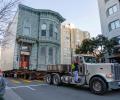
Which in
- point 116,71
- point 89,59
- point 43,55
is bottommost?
point 116,71

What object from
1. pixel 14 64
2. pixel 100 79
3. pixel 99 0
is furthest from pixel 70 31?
pixel 100 79

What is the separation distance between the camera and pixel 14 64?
77.2 feet

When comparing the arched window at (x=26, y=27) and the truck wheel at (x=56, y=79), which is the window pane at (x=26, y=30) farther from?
the truck wheel at (x=56, y=79)

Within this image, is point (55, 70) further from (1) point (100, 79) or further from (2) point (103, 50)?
(2) point (103, 50)

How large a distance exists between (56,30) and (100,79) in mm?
19607

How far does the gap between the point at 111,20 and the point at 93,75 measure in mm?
17269

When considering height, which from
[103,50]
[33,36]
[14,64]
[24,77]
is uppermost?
[33,36]

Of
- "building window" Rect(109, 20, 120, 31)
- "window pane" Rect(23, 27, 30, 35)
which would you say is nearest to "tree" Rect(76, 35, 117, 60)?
"building window" Rect(109, 20, 120, 31)

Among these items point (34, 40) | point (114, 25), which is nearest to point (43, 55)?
point (34, 40)

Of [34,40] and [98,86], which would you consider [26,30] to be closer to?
[34,40]

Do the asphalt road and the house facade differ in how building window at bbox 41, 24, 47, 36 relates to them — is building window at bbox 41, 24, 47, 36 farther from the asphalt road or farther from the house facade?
the asphalt road

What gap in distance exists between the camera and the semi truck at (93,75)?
38.0 feet

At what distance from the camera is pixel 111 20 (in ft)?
90.7

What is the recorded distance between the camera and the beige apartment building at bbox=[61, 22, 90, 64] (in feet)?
169
